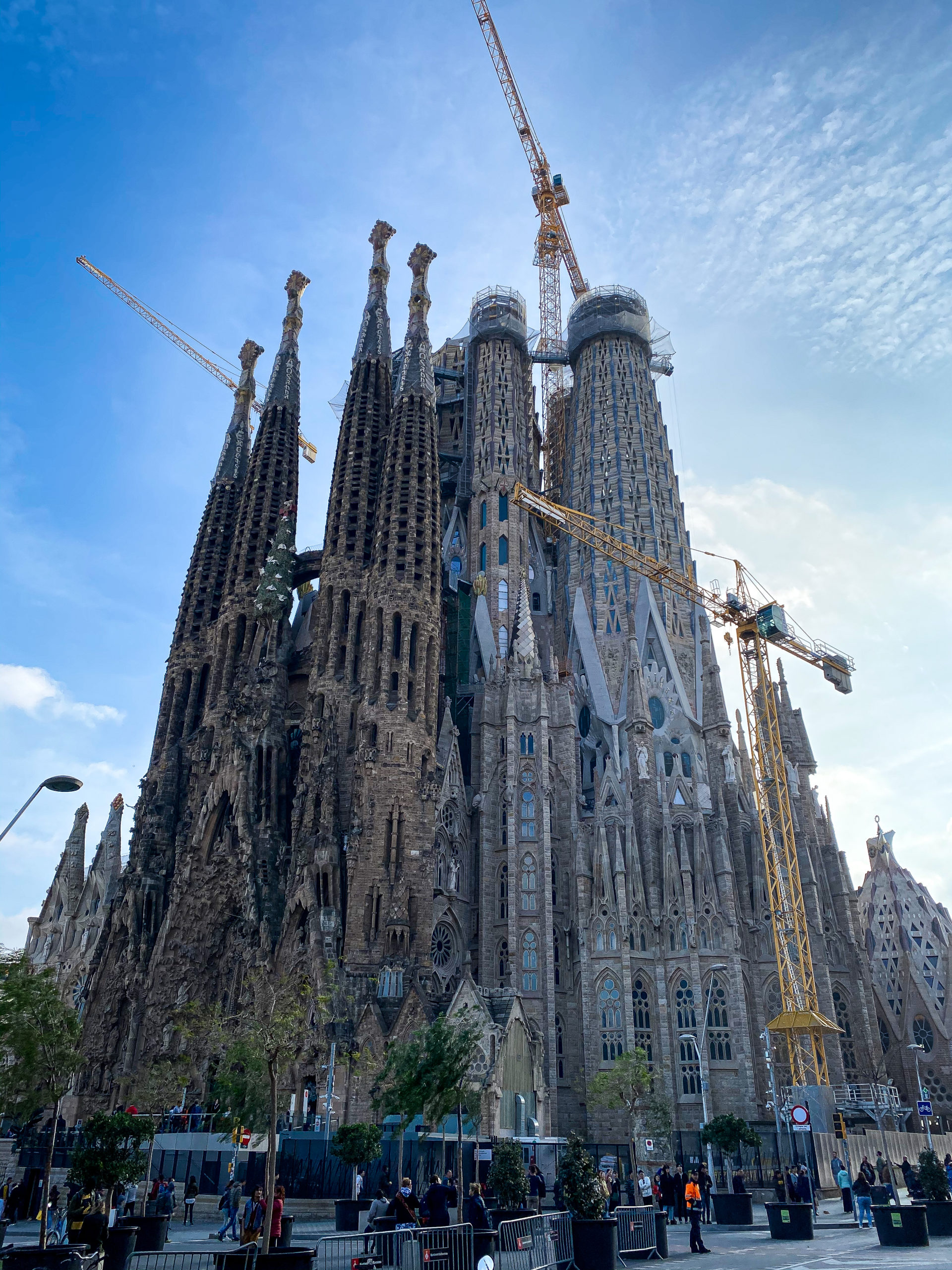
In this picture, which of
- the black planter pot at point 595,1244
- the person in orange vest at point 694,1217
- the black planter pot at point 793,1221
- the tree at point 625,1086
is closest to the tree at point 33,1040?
the black planter pot at point 595,1244

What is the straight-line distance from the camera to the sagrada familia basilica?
1943 inches

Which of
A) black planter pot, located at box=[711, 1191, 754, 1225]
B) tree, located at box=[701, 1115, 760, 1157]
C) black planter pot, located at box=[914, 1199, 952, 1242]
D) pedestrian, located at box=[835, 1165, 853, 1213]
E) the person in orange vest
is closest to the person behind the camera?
the person in orange vest

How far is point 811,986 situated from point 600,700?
20.7 m

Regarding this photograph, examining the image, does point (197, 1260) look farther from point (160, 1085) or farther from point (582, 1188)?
point (160, 1085)

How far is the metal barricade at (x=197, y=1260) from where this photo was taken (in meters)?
14.0

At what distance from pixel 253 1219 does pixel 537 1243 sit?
715 centimetres

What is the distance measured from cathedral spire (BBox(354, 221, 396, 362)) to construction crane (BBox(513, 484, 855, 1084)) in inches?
549

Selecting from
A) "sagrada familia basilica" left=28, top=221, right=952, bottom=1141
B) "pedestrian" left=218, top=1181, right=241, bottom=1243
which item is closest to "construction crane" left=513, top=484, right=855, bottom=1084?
"sagrada familia basilica" left=28, top=221, right=952, bottom=1141

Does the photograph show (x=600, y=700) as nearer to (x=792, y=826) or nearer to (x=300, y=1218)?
(x=792, y=826)

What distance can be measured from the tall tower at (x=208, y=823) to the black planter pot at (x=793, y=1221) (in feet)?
110

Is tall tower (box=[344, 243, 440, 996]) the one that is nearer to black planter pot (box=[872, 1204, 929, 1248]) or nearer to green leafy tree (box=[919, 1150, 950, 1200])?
green leafy tree (box=[919, 1150, 950, 1200])

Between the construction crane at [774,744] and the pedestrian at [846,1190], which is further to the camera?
the construction crane at [774,744]

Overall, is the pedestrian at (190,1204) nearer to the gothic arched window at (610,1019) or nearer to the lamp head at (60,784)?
the lamp head at (60,784)

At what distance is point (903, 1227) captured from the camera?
1930 cm
